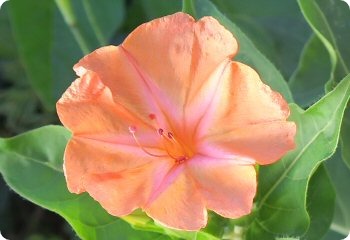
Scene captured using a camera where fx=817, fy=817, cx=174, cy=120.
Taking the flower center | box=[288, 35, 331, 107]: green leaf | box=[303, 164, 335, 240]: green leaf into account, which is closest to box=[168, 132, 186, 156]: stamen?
the flower center

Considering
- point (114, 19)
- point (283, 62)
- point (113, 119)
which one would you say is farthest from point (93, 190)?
point (114, 19)

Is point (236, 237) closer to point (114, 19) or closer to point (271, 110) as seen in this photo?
point (271, 110)

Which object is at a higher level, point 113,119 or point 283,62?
point 113,119

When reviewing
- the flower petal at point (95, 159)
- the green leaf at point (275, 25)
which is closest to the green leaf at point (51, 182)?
the flower petal at point (95, 159)

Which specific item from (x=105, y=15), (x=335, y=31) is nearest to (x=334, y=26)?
(x=335, y=31)

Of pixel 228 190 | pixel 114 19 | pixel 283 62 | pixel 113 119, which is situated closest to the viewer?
pixel 228 190

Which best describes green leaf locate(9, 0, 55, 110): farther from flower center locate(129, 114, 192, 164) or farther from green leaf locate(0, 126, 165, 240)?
flower center locate(129, 114, 192, 164)

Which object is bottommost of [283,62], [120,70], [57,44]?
[283,62]

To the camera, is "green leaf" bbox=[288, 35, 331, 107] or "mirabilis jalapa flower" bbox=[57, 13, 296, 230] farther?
"green leaf" bbox=[288, 35, 331, 107]
